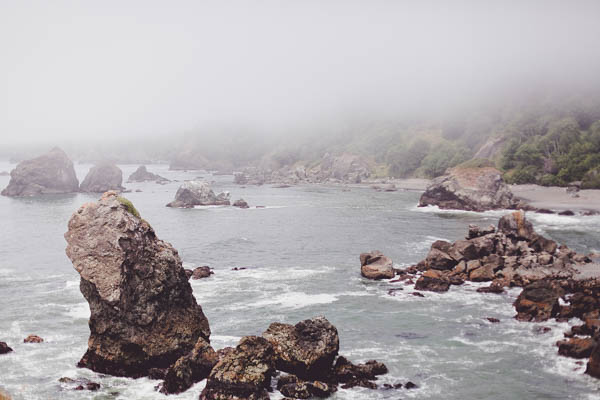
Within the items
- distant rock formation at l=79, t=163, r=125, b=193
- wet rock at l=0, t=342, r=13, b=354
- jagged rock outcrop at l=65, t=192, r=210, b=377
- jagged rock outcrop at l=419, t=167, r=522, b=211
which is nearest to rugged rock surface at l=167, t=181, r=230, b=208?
distant rock formation at l=79, t=163, r=125, b=193

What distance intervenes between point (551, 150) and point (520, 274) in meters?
120

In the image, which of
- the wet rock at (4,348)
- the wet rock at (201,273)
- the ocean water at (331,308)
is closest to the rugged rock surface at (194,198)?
the ocean water at (331,308)

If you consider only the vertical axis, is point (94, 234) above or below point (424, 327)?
above

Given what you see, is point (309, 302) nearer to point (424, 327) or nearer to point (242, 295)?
point (242, 295)

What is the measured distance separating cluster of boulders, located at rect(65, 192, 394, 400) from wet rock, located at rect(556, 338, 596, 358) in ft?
45.5

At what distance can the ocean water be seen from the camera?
35.9m

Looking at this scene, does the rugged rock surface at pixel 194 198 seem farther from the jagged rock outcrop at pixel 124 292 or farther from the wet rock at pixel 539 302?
the jagged rock outcrop at pixel 124 292

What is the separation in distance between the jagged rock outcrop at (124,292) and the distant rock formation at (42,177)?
152 metres

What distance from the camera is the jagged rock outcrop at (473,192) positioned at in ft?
411

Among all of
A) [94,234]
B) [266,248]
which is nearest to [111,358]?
[94,234]

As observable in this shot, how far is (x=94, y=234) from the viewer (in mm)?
36906

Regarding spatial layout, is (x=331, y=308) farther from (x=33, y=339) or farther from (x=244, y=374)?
(x=33, y=339)

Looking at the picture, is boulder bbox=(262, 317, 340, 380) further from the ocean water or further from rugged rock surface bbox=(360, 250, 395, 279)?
rugged rock surface bbox=(360, 250, 395, 279)

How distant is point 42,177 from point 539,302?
166323 mm
